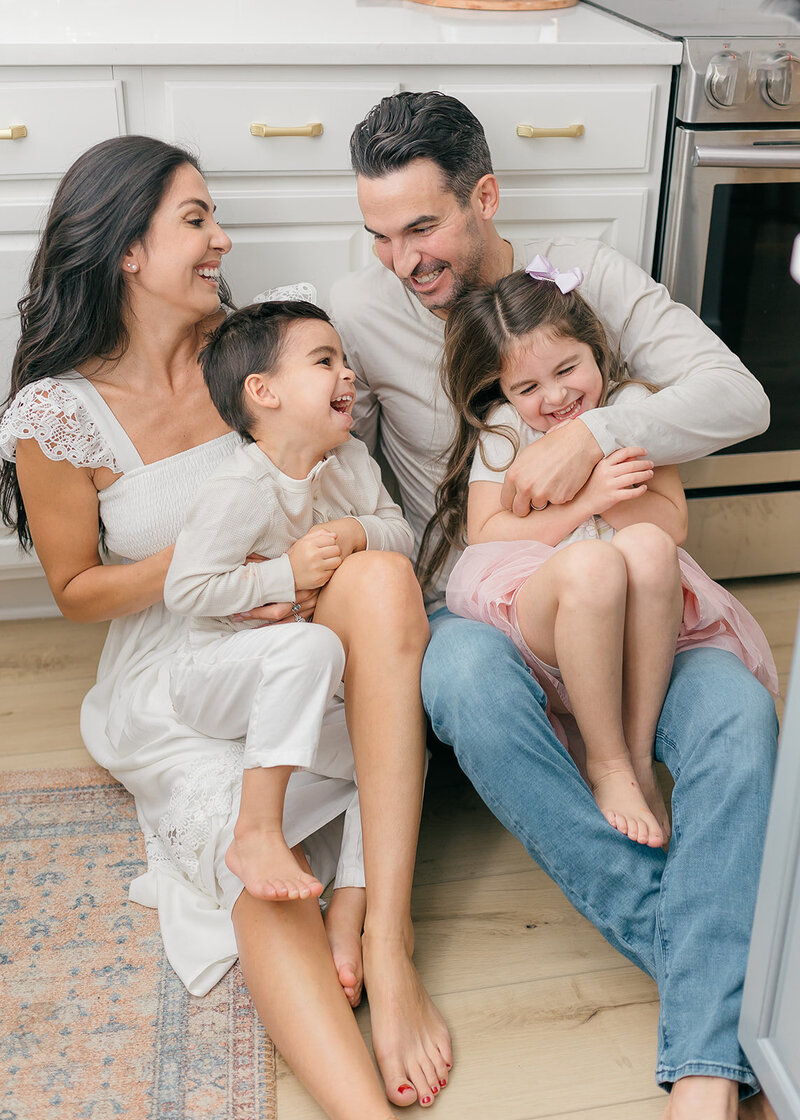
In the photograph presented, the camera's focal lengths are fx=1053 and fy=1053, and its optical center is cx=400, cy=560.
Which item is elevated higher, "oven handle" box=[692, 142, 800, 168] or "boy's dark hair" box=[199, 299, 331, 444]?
"oven handle" box=[692, 142, 800, 168]

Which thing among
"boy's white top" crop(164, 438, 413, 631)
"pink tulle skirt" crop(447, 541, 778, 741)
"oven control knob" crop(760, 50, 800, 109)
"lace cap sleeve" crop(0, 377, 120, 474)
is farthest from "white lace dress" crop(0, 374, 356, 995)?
"oven control knob" crop(760, 50, 800, 109)

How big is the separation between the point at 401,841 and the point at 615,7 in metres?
1.64

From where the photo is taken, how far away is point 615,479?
144cm

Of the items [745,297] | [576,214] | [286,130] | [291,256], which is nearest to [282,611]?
[291,256]

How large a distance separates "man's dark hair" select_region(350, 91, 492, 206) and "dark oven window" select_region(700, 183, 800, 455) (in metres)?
0.54

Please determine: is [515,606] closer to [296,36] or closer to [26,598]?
[296,36]

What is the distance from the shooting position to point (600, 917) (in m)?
1.25

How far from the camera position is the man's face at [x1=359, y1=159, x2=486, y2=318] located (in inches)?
58.9

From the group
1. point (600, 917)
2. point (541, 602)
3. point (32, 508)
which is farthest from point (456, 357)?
point (600, 917)

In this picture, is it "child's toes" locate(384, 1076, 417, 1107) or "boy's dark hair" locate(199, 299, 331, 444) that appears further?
"boy's dark hair" locate(199, 299, 331, 444)

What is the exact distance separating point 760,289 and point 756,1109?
1.37 metres

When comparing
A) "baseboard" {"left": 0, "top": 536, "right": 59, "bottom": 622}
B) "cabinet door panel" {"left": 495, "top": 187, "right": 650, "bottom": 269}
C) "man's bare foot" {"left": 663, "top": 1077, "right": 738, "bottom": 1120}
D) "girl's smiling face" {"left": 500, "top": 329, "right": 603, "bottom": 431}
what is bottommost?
"baseboard" {"left": 0, "top": 536, "right": 59, "bottom": 622}

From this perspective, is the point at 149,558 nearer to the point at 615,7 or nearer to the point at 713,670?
the point at 713,670

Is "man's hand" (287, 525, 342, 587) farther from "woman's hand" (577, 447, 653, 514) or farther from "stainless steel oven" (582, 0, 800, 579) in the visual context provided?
"stainless steel oven" (582, 0, 800, 579)
